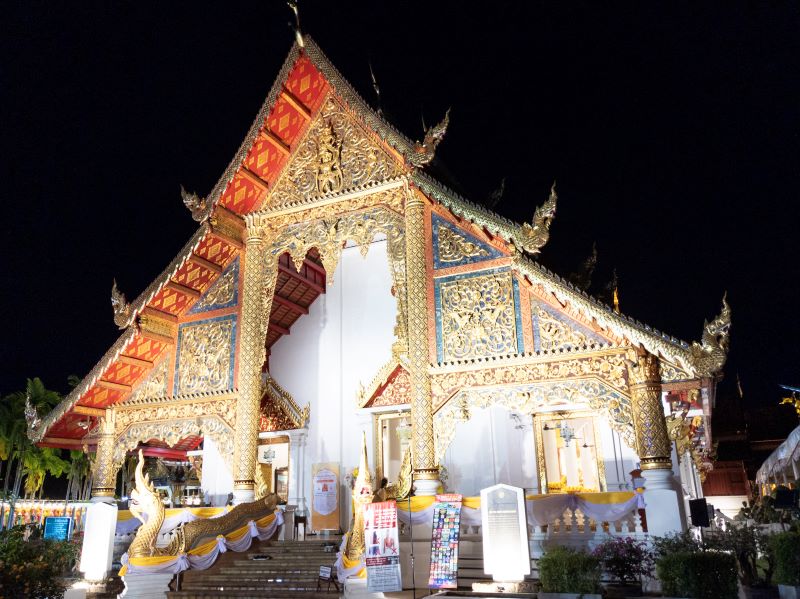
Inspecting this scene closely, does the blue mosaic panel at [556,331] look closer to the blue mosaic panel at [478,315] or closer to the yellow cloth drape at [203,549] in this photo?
the blue mosaic panel at [478,315]

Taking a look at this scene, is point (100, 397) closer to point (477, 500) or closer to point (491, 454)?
point (477, 500)

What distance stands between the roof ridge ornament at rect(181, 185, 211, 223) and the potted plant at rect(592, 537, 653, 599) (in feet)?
23.8

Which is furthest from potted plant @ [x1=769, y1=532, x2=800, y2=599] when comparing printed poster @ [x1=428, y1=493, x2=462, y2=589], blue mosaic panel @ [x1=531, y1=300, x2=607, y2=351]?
printed poster @ [x1=428, y1=493, x2=462, y2=589]

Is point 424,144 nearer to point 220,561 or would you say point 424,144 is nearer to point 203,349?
point 203,349

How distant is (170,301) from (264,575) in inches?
183

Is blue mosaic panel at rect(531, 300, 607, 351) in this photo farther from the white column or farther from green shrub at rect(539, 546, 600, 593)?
the white column

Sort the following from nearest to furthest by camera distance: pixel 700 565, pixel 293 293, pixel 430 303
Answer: pixel 700 565 → pixel 430 303 → pixel 293 293

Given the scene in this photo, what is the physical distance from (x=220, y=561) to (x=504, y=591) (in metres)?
3.89

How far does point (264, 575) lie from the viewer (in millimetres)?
8133

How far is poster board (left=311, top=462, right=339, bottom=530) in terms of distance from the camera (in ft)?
40.1

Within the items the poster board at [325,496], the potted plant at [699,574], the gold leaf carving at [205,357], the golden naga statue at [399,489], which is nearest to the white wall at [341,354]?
the poster board at [325,496]

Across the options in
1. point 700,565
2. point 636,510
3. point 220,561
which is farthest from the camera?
point 220,561

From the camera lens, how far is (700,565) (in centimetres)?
543

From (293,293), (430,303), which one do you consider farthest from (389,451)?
(430,303)
